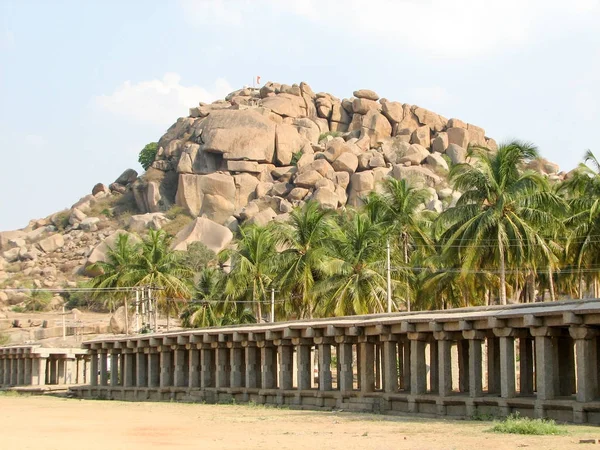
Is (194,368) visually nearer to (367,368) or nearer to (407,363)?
(407,363)

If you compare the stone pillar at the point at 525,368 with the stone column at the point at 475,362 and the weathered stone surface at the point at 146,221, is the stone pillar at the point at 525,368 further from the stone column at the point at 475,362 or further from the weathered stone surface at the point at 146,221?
the weathered stone surface at the point at 146,221

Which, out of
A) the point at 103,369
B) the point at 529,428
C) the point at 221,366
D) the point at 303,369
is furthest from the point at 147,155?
the point at 529,428

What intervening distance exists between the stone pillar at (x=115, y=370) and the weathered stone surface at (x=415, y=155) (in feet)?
209

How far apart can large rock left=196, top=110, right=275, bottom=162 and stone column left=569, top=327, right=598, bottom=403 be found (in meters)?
87.1

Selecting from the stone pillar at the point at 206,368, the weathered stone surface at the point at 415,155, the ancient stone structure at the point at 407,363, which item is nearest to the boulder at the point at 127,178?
the weathered stone surface at the point at 415,155

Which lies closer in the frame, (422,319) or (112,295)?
(422,319)

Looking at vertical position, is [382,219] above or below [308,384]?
above

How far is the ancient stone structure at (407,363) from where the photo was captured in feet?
78.6

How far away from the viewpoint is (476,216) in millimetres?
40531

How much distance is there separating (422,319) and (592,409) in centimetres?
Result: 633

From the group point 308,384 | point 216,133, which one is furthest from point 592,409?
point 216,133

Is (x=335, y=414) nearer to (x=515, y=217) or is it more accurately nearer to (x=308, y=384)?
(x=308, y=384)

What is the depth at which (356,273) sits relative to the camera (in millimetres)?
47156

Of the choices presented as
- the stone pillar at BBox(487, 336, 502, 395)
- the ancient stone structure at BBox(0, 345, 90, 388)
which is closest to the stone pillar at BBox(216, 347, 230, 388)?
the stone pillar at BBox(487, 336, 502, 395)
